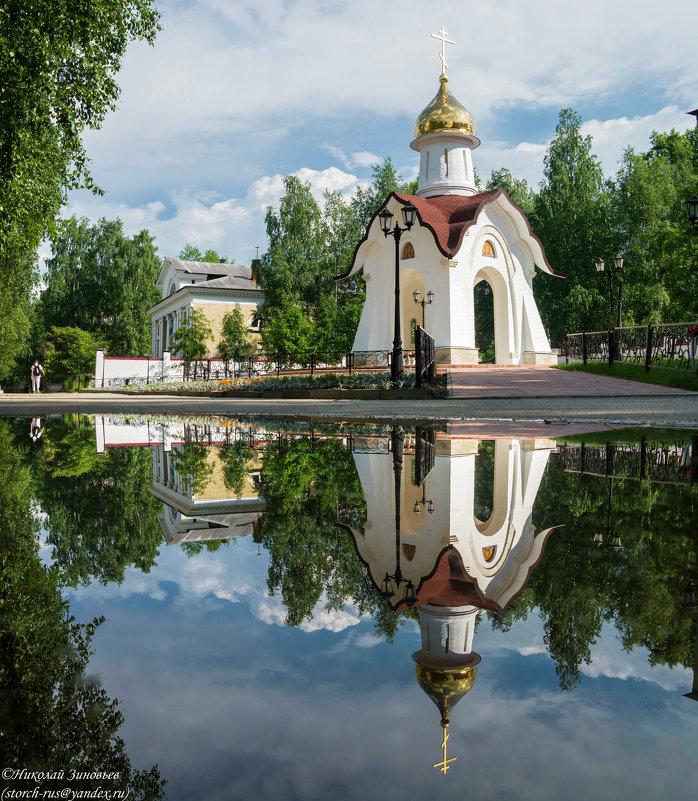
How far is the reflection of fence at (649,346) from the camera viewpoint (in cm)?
1927

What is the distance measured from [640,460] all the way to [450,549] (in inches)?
97.5

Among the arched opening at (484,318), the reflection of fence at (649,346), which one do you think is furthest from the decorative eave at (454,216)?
the arched opening at (484,318)

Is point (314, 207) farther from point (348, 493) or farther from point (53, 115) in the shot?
point (348, 493)

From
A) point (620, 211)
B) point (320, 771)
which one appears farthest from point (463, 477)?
point (620, 211)

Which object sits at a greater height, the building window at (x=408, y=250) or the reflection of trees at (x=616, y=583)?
the building window at (x=408, y=250)

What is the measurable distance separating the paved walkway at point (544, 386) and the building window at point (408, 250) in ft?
33.5

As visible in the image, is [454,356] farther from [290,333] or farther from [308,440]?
[308,440]

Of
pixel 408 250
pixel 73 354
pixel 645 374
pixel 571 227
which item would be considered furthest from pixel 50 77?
pixel 73 354

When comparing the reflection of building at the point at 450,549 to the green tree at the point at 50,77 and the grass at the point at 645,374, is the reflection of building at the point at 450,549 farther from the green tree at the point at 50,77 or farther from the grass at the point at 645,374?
the grass at the point at 645,374

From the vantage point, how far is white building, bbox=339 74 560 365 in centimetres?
2883

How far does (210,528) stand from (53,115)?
12666 millimetres

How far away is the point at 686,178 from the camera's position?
4131 centimetres

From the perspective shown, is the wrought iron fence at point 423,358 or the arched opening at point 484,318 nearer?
the wrought iron fence at point 423,358

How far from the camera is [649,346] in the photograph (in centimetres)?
2092
